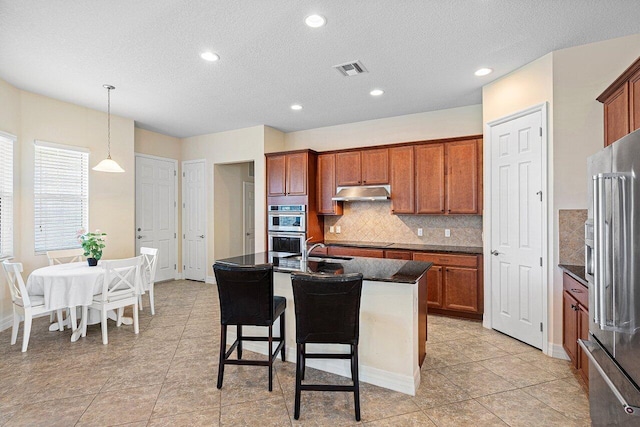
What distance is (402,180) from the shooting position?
15.9 feet


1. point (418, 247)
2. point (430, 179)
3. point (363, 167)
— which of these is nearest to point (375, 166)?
point (363, 167)

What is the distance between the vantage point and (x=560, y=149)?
3.02 metres

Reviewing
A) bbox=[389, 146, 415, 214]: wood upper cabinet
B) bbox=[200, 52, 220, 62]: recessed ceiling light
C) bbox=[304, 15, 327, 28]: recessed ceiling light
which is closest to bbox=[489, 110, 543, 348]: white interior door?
bbox=[389, 146, 415, 214]: wood upper cabinet

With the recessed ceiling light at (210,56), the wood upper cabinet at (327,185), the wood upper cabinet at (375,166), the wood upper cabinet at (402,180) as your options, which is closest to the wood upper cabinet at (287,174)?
the wood upper cabinet at (327,185)

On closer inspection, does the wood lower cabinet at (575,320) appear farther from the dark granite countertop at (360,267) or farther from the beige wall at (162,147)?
the beige wall at (162,147)

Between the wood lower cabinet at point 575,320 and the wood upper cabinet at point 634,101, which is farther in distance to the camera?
the wood lower cabinet at point 575,320

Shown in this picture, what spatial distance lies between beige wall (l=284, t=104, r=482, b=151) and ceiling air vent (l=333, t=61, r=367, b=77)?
6.13 feet

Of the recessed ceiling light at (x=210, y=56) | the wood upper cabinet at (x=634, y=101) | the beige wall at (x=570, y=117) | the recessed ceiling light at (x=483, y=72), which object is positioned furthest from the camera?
the recessed ceiling light at (x=483, y=72)

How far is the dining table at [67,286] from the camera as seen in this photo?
3.24 meters

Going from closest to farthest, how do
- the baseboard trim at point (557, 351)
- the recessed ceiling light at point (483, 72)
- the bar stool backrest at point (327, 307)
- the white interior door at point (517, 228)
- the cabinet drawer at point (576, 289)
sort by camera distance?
1. the bar stool backrest at point (327, 307)
2. the cabinet drawer at point (576, 289)
3. the baseboard trim at point (557, 351)
4. the white interior door at point (517, 228)
5. the recessed ceiling light at point (483, 72)

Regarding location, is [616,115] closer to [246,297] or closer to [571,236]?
[571,236]

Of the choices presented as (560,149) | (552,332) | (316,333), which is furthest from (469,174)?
(316,333)

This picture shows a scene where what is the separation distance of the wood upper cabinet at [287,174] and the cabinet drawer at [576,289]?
360cm

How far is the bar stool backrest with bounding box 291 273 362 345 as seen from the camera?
6.87 feet
